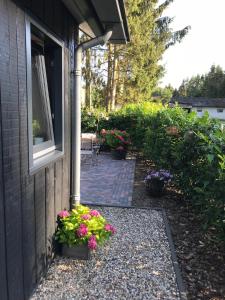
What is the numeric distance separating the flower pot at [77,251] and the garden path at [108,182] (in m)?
2.07

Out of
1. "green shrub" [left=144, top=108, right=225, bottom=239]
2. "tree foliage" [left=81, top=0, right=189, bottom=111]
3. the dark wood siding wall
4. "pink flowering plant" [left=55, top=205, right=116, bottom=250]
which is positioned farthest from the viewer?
"tree foliage" [left=81, top=0, right=189, bottom=111]

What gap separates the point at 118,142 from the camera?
34.4ft

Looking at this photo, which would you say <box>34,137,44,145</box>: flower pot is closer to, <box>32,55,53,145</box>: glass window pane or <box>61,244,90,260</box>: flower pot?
<box>32,55,53,145</box>: glass window pane

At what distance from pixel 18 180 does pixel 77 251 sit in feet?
4.80

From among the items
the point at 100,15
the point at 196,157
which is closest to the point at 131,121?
the point at 196,157

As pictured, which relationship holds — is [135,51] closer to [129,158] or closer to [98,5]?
[129,158]

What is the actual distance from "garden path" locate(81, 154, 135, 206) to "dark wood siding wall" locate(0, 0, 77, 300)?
2757 millimetres

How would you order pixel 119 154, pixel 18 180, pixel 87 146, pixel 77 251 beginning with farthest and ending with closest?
pixel 119 154
pixel 87 146
pixel 77 251
pixel 18 180

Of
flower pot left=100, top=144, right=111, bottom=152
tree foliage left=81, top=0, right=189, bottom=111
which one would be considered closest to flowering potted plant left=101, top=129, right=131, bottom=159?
flower pot left=100, top=144, right=111, bottom=152

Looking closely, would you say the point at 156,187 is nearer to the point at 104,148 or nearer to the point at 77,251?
the point at 77,251

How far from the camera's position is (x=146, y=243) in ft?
12.0

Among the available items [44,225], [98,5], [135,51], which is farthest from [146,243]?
[135,51]

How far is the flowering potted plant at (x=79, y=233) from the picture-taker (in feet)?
9.93

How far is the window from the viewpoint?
2.54 meters
